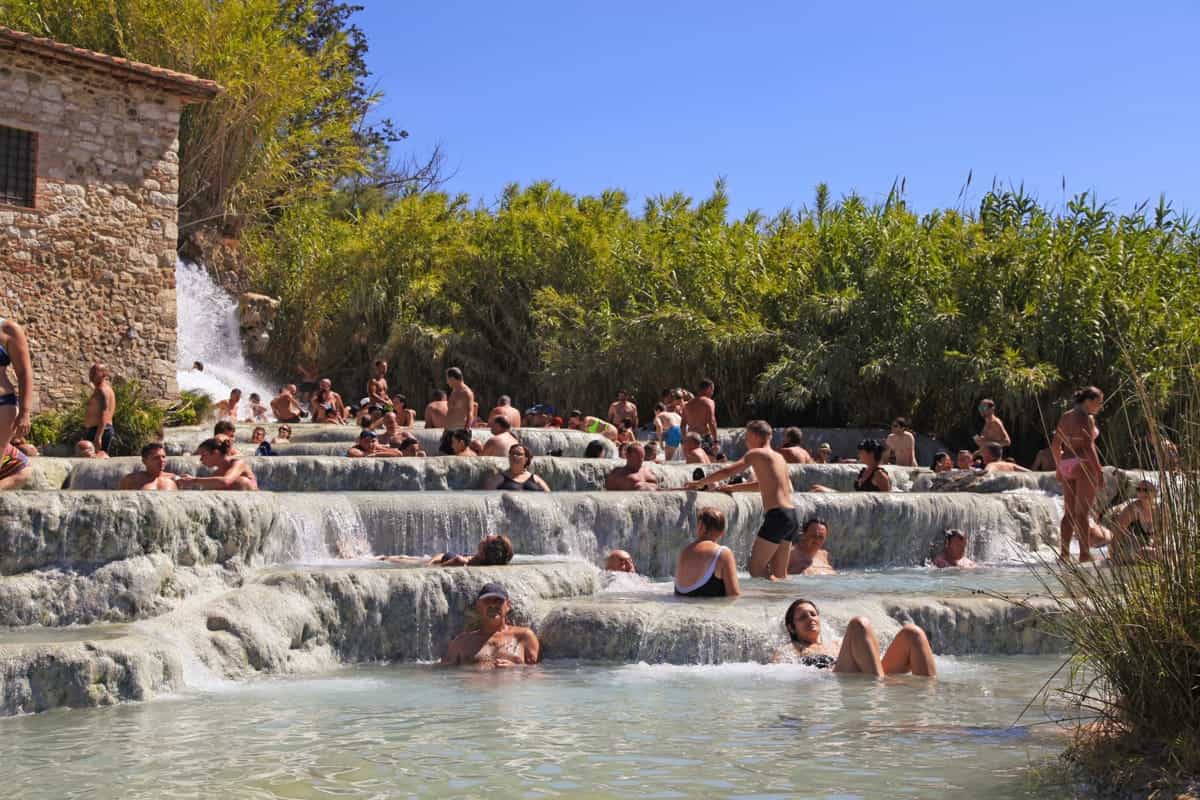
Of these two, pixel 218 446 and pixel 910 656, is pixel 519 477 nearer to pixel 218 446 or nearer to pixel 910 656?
pixel 218 446

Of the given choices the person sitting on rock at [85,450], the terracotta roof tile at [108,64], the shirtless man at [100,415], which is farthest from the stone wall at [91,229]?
the person sitting on rock at [85,450]

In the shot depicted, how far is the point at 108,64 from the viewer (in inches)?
719

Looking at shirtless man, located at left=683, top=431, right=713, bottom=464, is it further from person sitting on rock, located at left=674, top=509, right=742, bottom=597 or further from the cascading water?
the cascading water

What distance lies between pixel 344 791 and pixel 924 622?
5326mm

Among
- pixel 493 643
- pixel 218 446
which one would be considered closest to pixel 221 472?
pixel 218 446

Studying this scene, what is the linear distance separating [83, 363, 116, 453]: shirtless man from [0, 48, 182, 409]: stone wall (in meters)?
1.55

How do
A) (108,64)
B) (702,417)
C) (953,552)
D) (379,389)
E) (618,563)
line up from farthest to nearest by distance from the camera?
(379,389)
(702,417)
(108,64)
(953,552)
(618,563)

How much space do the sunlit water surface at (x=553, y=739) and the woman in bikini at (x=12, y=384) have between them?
5.82ft

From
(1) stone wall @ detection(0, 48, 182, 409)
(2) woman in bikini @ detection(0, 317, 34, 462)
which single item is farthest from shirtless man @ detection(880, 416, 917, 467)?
(2) woman in bikini @ detection(0, 317, 34, 462)

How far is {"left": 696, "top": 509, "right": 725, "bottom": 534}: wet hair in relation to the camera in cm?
1020

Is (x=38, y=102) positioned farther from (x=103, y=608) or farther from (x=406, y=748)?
(x=406, y=748)

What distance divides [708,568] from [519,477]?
3.98 meters

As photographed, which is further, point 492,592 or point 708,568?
point 708,568

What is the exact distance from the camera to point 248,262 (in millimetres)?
30859
